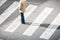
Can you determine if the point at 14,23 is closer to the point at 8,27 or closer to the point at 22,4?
the point at 8,27

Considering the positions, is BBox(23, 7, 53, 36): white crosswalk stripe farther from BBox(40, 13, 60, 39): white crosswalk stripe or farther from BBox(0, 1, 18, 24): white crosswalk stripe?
BBox(0, 1, 18, 24): white crosswalk stripe

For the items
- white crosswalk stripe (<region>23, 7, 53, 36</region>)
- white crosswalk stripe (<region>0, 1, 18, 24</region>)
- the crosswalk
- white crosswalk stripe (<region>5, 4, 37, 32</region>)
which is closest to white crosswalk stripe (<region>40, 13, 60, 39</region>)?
the crosswalk

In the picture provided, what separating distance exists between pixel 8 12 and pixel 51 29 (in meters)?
1.63

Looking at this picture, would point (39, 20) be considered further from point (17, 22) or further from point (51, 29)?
point (17, 22)

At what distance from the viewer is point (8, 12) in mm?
6922

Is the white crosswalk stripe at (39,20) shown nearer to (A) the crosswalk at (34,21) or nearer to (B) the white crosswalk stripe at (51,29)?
(A) the crosswalk at (34,21)

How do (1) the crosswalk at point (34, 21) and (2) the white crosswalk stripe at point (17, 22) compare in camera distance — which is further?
(2) the white crosswalk stripe at point (17, 22)

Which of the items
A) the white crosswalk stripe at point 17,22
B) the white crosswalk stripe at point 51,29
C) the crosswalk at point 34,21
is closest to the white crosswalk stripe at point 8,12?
the crosswalk at point 34,21

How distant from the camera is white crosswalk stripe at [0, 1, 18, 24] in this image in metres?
6.69

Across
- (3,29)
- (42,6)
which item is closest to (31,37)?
(3,29)

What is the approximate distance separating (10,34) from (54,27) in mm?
1296

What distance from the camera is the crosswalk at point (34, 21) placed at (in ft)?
19.8

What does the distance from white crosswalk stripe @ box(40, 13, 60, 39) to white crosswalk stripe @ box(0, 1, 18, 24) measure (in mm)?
1440

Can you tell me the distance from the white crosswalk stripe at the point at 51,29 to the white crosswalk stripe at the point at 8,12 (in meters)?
1.44
